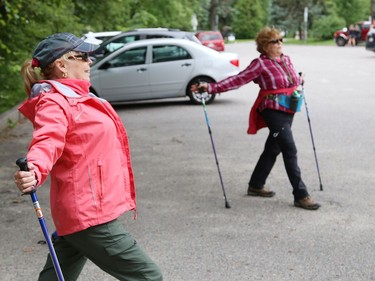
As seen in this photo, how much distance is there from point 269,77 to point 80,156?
3.59m

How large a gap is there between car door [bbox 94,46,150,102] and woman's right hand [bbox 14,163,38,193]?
1228cm

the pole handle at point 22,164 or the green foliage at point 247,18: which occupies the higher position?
the pole handle at point 22,164

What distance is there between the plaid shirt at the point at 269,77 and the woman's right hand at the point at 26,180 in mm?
3812

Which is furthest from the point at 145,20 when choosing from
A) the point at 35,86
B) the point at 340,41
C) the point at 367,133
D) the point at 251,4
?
the point at 251,4

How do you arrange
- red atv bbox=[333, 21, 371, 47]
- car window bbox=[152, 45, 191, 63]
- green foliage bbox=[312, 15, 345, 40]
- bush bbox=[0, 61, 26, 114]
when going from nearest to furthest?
bush bbox=[0, 61, 26, 114] → car window bbox=[152, 45, 191, 63] → red atv bbox=[333, 21, 371, 47] → green foliage bbox=[312, 15, 345, 40]

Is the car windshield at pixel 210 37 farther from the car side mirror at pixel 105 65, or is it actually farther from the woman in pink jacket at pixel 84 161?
the woman in pink jacket at pixel 84 161

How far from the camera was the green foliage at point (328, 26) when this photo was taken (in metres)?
60.5

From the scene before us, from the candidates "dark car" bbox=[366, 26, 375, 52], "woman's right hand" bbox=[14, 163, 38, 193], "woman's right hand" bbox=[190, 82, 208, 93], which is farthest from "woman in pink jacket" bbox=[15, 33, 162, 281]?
"dark car" bbox=[366, 26, 375, 52]

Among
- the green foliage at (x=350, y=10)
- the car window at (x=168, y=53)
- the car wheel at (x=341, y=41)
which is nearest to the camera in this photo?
the car window at (x=168, y=53)

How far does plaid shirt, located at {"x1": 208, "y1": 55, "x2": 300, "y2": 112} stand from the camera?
636 cm

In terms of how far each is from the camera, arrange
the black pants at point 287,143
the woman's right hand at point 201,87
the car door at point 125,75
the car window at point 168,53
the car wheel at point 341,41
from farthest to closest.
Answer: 1. the car wheel at point 341,41
2. the car window at point 168,53
3. the car door at point 125,75
4. the black pants at point 287,143
5. the woman's right hand at point 201,87

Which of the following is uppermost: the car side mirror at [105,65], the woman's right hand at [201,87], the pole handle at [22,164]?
the pole handle at [22,164]

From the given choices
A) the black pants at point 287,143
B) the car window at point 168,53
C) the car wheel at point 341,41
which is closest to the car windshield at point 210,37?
the car wheel at point 341,41

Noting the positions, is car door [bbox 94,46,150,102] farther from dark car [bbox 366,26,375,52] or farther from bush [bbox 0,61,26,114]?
dark car [bbox 366,26,375,52]
